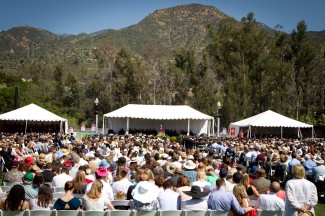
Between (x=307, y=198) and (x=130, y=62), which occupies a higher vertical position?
(x=130, y=62)

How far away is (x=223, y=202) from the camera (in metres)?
5.40

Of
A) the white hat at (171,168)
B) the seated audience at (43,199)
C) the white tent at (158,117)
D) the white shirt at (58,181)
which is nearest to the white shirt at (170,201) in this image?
the seated audience at (43,199)

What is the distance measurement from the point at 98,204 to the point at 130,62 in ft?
142

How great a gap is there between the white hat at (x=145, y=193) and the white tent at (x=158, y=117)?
1042 inches

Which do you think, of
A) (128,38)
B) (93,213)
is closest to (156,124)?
(93,213)

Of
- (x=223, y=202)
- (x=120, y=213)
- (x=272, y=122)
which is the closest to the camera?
(x=120, y=213)

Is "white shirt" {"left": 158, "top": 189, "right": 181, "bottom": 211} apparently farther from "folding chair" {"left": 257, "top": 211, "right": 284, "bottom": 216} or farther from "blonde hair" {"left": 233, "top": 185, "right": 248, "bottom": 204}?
"folding chair" {"left": 257, "top": 211, "right": 284, "bottom": 216}

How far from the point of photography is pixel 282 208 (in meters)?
5.52

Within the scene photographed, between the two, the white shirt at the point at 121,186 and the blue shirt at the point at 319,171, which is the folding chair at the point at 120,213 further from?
the blue shirt at the point at 319,171

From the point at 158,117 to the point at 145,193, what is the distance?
27494 millimetres

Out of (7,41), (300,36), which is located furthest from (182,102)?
(7,41)

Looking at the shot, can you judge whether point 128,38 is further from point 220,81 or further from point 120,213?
point 120,213

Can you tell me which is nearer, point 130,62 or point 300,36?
point 300,36

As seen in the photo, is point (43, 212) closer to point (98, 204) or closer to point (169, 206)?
point (98, 204)
